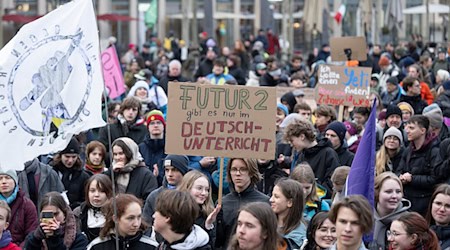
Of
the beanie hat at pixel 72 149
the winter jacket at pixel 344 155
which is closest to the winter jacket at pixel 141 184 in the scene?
the beanie hat at pixel 72 149

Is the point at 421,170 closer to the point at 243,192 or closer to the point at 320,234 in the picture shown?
the point at 243,192

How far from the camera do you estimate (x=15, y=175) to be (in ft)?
31.5

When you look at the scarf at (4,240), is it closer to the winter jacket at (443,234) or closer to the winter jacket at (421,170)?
the winter jacket at (443,234)

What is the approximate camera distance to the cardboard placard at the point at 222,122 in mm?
8492

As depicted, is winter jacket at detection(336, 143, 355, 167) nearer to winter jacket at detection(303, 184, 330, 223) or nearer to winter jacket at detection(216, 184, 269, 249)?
winter jacket at detection(303, 184, 330, 223)

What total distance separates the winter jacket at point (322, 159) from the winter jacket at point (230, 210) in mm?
1887

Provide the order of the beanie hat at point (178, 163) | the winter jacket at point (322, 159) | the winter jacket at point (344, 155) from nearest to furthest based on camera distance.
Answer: the beanie hat at point (178, 163) < the winter jacket at point (322, 159) < the winter jacket at point (344, 155)

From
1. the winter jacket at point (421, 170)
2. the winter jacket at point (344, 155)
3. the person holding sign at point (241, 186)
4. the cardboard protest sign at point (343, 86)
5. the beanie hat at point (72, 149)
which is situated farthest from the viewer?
the cardboard protest sign at point (343, 86)

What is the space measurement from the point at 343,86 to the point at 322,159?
12.6ft

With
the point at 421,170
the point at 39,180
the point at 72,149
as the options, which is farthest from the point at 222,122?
the point at 72,149

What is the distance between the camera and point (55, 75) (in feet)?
27.0

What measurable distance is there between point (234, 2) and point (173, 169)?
50018 mm

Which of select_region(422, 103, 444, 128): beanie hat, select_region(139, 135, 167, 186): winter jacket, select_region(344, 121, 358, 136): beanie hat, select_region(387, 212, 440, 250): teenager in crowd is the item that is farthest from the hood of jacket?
select_region(344, 121, 358, 136): beanie hat

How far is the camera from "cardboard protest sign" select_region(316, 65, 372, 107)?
14289 millimetres
